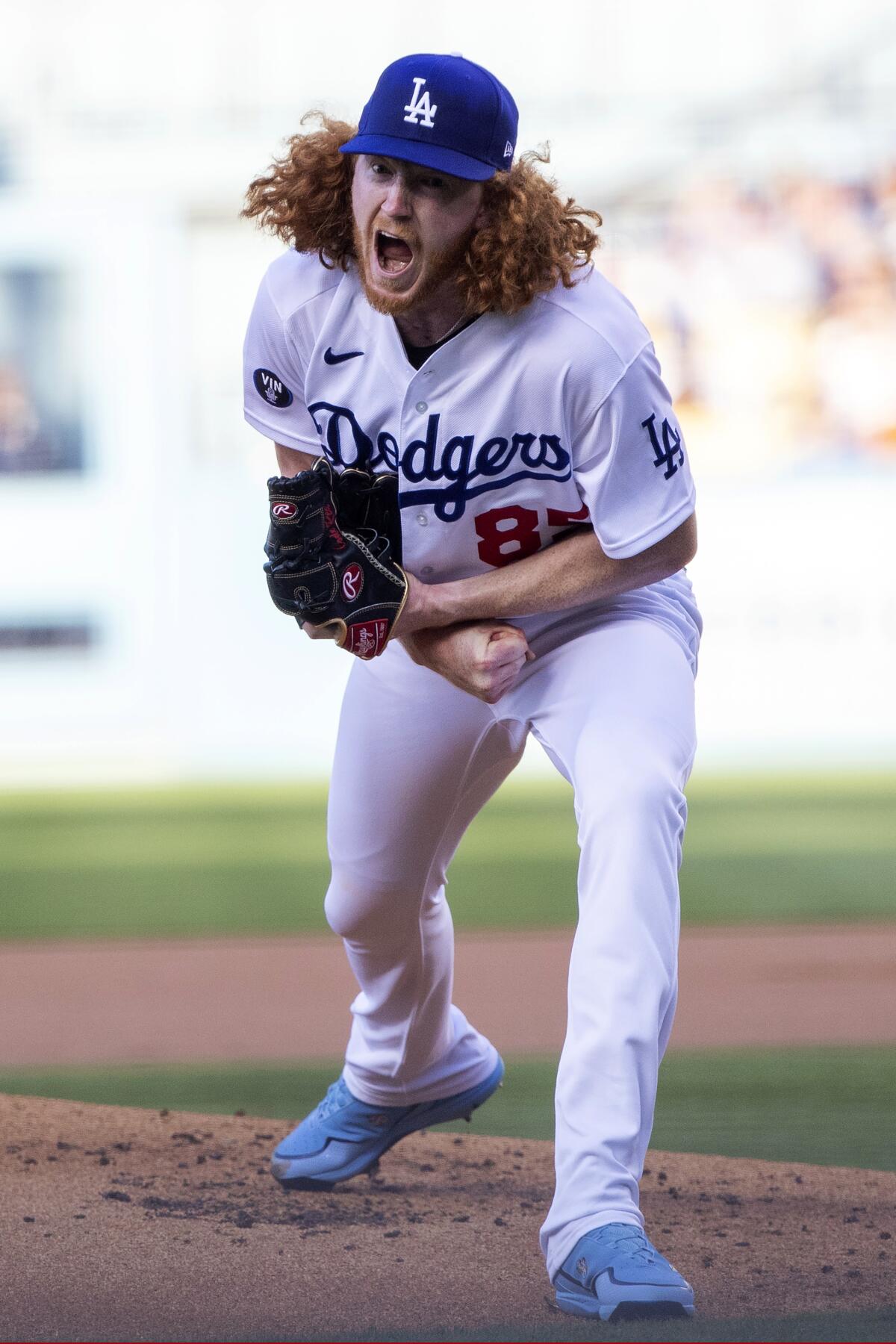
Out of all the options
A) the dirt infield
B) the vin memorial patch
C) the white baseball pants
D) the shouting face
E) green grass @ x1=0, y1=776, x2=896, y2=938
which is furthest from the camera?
green grass @ x1=0, y1=776, x2=896, y2=938

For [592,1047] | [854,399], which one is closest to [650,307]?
[854,399]

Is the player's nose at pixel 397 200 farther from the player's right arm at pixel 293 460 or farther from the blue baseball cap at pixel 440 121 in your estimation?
the player's right arm at pixel 293 460

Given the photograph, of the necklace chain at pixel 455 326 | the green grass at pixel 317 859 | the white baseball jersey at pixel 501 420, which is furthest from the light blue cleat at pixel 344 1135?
the green grass at pixel 317 859

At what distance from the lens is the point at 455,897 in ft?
20.5

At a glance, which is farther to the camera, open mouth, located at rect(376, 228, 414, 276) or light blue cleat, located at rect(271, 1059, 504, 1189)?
light blue cleat, located at rect(271, 1059, 504, 1189)

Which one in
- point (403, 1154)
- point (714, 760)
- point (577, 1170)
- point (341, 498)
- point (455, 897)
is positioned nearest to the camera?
point (577, 1170)

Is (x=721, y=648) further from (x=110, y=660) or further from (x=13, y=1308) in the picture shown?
(x=13, y=1308)

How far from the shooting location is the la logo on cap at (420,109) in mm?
2420

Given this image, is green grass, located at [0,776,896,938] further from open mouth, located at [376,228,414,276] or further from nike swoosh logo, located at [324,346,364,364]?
open mouth, located at [376,228,414,276]

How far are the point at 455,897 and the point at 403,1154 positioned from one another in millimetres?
2919

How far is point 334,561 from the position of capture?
2545 mm

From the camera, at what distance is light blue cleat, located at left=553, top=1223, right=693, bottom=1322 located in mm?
2105

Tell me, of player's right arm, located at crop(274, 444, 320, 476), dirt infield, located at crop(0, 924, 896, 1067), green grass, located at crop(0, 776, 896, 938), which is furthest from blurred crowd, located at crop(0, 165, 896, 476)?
player's right arm, located at crop(274, 444, 320, 476)

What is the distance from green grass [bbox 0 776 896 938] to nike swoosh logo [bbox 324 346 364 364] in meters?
3.32
